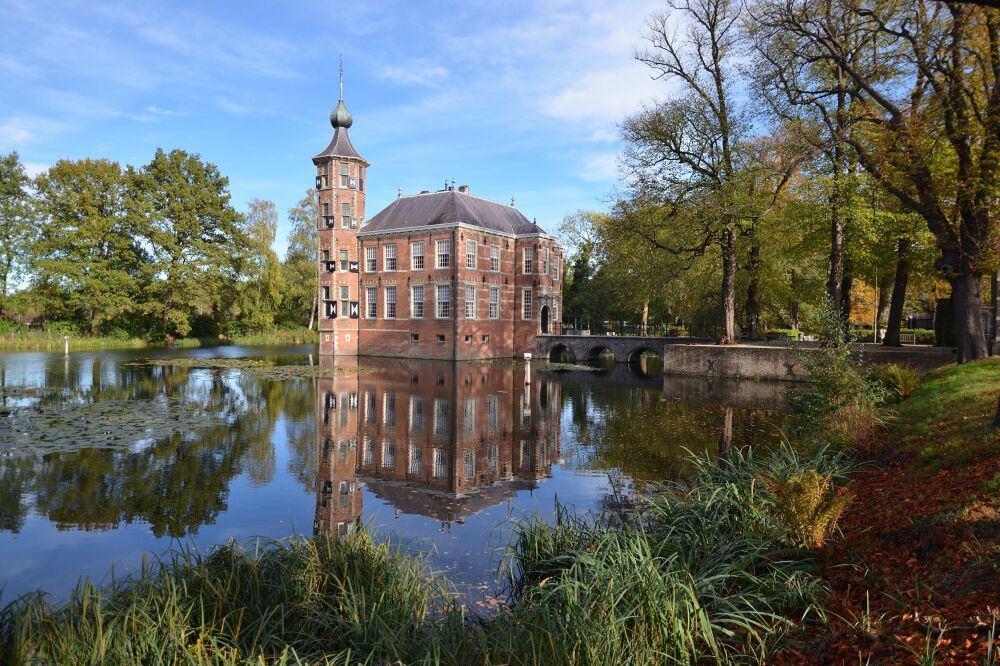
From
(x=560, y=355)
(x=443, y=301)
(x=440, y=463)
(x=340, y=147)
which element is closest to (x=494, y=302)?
(x=443, y=301)

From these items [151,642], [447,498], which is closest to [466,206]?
[447,498]

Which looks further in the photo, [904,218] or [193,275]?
[193,275]

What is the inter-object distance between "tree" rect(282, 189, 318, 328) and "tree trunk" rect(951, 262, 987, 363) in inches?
1777

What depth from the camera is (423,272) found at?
1401 inches

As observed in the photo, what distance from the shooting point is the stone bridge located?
33.7 metres

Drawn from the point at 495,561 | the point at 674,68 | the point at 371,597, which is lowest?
the point at 495,561

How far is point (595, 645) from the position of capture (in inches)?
140

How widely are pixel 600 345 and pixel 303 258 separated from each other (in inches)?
1166

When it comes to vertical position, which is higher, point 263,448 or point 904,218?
point 904,218

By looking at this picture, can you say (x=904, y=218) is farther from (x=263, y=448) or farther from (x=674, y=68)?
(x=263, y=448)

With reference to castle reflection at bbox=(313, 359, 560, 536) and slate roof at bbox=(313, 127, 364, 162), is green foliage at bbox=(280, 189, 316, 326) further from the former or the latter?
castle reflection at bbox=(313, 359, 560, 536)

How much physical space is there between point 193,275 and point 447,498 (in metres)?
39.8

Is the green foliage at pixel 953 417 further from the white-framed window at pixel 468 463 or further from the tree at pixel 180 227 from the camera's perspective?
the tree at pixel 180 227

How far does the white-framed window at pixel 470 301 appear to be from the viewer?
34750 millimetres
